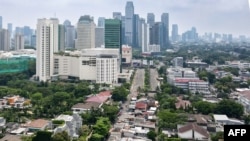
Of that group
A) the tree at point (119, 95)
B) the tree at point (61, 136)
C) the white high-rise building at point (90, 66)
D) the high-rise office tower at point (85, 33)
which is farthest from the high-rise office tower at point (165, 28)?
the tree at point (61, 136)

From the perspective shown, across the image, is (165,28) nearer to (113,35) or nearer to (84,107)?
(113,35)

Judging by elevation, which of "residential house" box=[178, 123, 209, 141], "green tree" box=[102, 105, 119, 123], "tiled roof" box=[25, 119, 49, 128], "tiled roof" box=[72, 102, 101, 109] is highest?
"tiled roof" box=[72, 102, 101, 109]

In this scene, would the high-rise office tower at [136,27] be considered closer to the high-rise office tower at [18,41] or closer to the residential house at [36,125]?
the high-rise office tower at [18,41]

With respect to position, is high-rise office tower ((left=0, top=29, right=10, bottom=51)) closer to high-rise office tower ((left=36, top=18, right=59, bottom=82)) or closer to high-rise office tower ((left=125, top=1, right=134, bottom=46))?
high-rise office tower ((left=36, top=18, right=59, bottom=82))

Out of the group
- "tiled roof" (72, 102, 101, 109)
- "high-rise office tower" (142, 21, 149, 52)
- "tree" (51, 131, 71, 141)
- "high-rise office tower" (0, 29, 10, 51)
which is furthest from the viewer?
"high-rise office tower" (142, 21, 149, 52)

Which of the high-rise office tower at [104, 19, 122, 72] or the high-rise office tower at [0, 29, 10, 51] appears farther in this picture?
the high-rise office tower at [0, 29, 10, 51]

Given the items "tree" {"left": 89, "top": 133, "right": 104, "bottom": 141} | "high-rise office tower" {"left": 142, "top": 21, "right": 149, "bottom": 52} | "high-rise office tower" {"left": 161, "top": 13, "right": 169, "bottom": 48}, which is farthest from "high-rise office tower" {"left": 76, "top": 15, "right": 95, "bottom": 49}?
"high-rise office tower" {"left": 161, "top": 13, "right": 169, "bottom": 48}

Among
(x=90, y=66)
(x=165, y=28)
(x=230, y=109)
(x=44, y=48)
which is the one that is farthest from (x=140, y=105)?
(x=165, y=28)
